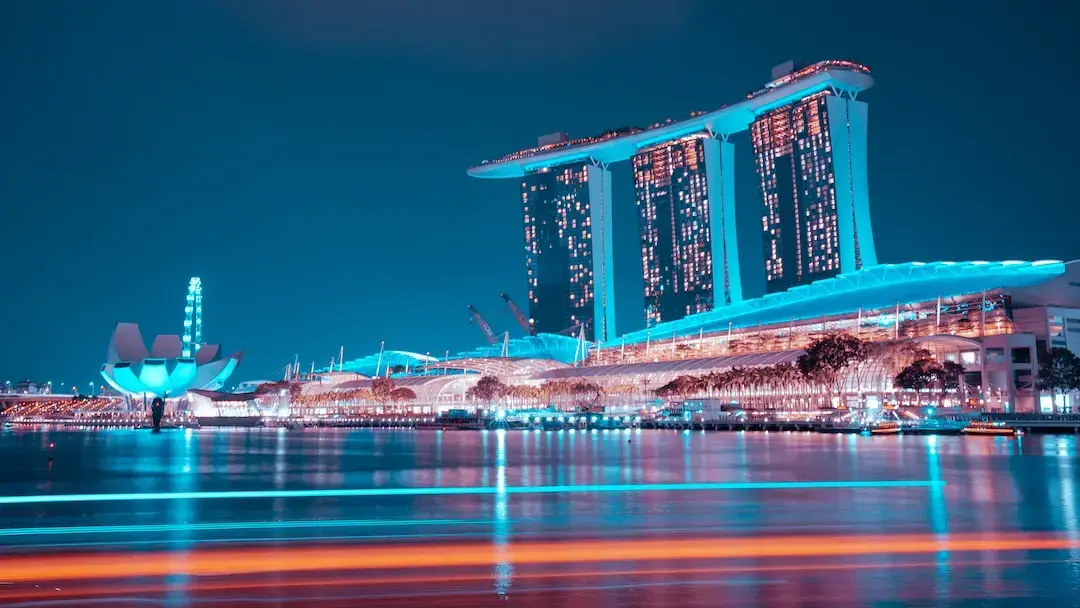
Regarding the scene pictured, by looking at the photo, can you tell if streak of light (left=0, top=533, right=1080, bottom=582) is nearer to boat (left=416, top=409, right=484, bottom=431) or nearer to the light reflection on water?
the light reflection on water

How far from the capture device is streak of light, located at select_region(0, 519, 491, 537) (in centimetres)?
1572

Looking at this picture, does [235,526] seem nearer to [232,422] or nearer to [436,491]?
[436,491]

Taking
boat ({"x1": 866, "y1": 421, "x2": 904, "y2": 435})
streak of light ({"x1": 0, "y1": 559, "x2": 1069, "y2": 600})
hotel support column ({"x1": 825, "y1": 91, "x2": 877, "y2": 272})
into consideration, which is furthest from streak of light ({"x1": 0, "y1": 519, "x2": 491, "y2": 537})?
hotel support column ({"x1": 825, "y1": 91, "x2": 877, "y2": 272})

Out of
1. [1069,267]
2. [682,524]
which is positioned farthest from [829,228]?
[682,524]

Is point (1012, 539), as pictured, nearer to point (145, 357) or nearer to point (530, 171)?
point (145, 357)

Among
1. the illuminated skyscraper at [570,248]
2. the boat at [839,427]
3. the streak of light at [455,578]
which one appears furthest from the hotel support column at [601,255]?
the streak of light at [455,578]

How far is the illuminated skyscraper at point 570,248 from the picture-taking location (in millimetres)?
186375

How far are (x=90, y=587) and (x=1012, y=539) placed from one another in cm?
1231

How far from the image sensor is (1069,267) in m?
87.1

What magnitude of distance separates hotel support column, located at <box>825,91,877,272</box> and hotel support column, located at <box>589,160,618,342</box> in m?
57.9

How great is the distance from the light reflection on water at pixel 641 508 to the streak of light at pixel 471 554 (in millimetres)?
434

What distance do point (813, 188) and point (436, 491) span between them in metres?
127

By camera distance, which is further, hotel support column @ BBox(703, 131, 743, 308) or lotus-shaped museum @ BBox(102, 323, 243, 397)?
hotel support column @ BBox(703, 131, 743, 308)

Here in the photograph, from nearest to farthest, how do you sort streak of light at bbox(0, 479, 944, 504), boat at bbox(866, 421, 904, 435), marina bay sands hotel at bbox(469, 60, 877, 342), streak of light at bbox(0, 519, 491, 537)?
streak of light at bbox(0, 519, 491, 537) < streak of light at bbox(0, 479, 944, 504) < boat at bbox(866, 421, 904, 435) < marina bay sands hotel at bbox(469, 60, 877, 342)
